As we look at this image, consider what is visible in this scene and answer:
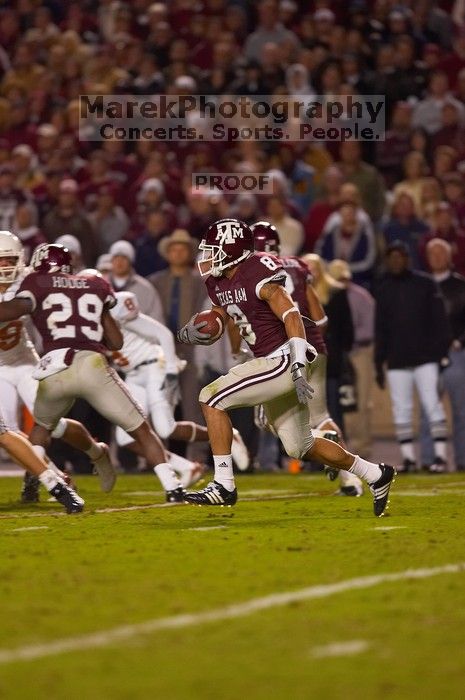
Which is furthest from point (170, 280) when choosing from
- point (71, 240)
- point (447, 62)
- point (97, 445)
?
point (447, 62)

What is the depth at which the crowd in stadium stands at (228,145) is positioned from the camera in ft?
45.8

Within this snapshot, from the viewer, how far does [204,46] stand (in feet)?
56.9

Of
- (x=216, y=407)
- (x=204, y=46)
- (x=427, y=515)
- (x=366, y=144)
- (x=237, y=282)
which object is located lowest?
(x=427, y=515)

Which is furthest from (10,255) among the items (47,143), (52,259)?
(47,143)

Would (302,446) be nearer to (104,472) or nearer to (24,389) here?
(104,472)

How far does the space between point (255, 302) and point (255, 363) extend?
0.31 metres

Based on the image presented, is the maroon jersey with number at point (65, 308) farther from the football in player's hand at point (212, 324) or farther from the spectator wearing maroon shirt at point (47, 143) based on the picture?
→ the spectator wearing maroon shirt at point (47, 143)

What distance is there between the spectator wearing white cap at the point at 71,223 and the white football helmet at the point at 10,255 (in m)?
5.24

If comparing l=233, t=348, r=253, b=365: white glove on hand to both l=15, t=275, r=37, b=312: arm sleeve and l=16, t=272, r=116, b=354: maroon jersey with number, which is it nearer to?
l=16, t=272, r=116, b=354: maroon jersey with number

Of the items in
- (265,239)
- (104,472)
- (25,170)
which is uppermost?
(25,170)

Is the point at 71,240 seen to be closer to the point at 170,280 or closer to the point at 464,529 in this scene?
the point at 170,280

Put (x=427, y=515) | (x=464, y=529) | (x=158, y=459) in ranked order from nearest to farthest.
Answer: (x=464, y=529), (x=427, y=515), (x=158, y=459)

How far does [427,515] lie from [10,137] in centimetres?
1012

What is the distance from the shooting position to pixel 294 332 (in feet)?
24.9
